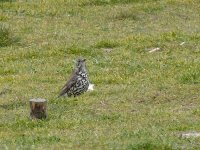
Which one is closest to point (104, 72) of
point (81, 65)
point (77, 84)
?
point (81, 65)

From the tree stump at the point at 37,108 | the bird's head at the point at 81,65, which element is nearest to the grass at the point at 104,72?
the tree stump at the point at 37,108

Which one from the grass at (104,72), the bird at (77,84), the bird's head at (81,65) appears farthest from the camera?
the bird's head at (81,65)

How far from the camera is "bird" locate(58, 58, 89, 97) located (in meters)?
16.0

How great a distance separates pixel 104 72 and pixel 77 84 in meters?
2.30

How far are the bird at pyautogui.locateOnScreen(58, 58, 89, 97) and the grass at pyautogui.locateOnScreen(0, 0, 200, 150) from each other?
0.22 metres

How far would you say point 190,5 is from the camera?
25.8 metres

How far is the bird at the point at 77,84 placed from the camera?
52.4 ft

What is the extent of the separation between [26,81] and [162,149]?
21.5 ft

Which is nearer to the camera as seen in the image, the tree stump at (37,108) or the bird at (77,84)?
the tree stump at (37,108)

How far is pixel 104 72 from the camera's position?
18219 mm

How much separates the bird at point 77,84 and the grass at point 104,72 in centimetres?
22

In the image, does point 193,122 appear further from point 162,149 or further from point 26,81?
point 26,81

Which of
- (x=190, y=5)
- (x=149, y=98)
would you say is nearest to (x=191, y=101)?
(x=149, y=98)

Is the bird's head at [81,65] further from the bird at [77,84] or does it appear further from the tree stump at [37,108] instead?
the tree stump at [37,108]
